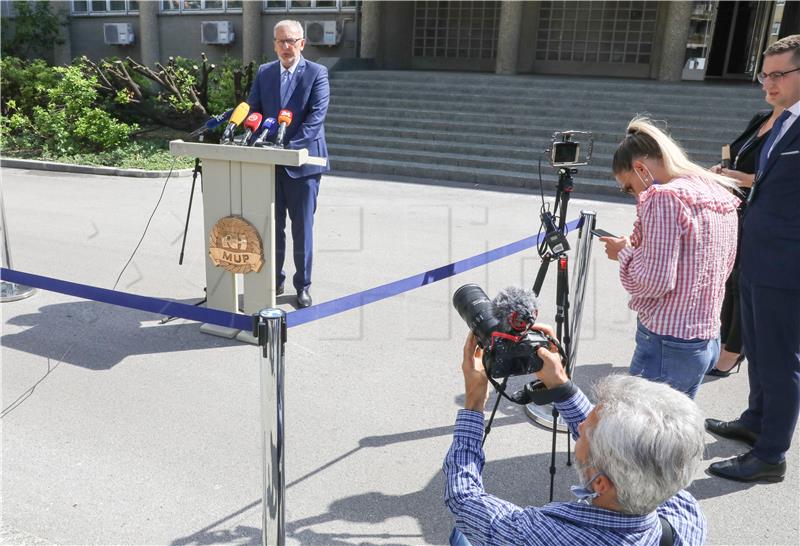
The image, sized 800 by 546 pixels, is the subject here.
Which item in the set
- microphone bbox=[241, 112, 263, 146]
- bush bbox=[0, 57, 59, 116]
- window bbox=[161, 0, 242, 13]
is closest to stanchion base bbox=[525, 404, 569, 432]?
microphone bbox=[241, 112, 263, 146]

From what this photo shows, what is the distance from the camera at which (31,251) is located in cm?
666

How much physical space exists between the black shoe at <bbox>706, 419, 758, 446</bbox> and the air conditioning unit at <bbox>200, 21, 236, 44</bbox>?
736 inches

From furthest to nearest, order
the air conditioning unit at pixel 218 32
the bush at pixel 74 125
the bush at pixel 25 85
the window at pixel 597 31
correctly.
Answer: the air conditioning unit at pixel 218 32
the window at pixel 597 31
the bush at pixel 25 85
the bush at pixel 74 125

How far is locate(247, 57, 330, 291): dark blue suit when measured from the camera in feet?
16.2

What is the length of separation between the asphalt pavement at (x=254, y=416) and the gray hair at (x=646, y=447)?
1.42 m

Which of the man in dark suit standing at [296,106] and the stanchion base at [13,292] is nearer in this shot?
the man in dark suit standing at [296,106]

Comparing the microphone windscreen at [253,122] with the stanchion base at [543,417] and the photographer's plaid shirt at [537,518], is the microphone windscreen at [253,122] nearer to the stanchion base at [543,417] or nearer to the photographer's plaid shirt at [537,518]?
the stanchion base at [543,417]

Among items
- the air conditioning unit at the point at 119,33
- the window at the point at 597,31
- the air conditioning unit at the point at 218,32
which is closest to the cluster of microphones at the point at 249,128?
the window at the point at 597,31

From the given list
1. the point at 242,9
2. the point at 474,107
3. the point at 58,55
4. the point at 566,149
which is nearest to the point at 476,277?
the point at 566,149

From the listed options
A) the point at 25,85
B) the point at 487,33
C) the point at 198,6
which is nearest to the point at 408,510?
the point at 25,85

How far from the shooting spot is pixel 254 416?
11.8ft

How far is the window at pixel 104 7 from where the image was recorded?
21.7m

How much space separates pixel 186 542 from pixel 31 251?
5.16 m

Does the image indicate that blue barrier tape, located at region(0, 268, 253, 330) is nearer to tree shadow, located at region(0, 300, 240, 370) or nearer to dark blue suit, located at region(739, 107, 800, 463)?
tree shadow, located at region(0, 300, 240, 370)
